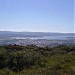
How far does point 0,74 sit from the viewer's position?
16734 millimetres

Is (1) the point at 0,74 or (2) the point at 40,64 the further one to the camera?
(2) the point at 40,64

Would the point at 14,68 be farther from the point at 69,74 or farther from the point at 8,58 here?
the point at 69,74

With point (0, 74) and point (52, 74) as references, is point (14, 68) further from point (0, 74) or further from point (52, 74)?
point (52, 74)

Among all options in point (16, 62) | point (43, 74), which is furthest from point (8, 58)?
point (43, 74)

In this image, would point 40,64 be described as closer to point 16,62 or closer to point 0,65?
point 16,62

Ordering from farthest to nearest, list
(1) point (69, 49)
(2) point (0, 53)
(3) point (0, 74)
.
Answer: (1) point (69, 49) < (2) point (0, 53) < (3) point (0, 74)

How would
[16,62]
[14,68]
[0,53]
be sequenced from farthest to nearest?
[0,53] < [16,62] < [14,68]

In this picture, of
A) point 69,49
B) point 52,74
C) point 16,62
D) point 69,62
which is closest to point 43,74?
point 52,74

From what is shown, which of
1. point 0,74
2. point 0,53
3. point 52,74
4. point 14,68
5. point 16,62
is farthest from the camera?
point 0,53

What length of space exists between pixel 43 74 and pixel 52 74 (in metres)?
0.59

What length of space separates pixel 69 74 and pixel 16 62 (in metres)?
8.05

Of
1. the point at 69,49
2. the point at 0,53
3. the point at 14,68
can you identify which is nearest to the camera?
the point at 14,68

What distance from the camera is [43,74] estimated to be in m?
15.1

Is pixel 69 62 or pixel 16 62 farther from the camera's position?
pixel 69 62
